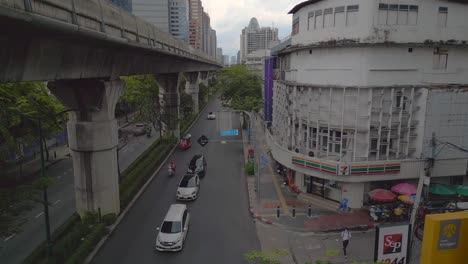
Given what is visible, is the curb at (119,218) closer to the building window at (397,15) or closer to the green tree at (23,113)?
the green tree at (23,113)

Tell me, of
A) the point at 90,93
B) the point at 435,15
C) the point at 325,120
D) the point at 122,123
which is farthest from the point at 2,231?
the point at 122,123

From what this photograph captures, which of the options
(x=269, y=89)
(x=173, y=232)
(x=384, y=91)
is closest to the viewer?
(x=173, y=232)

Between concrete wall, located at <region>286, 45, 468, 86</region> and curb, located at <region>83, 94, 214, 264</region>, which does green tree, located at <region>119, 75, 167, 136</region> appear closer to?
curb, located at <region>83, 94, 214, 264</region>

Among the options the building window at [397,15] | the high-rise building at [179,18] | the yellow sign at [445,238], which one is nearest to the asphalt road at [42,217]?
the yellow sign at [445,238]

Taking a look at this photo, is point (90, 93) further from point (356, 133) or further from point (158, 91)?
point (158, 91)

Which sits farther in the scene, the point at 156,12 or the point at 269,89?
the point at 156,12

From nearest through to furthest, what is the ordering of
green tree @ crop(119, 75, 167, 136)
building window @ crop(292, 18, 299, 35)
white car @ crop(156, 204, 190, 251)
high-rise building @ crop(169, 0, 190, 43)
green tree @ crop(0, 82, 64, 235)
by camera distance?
1. white car @ crop(156, 204, 190, 251)
2. green tree @ crop(0, 82, 64, 235)
3. building window @ crop(292, 18, 299, 35)
4. green tree @ crop(119, 75, 167, 136)
5. high-rise building @ crop(169, 0, 190, 43)

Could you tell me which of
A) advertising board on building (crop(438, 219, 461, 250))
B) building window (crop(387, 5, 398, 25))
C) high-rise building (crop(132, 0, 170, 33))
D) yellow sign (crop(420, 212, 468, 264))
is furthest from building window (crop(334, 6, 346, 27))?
high-rise building (crop(132, 0, 170, 33))

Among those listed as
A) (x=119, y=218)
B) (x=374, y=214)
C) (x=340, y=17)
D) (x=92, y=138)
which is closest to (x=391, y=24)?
(x=340, y=17)

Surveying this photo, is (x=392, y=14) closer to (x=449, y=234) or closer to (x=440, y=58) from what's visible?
(x=440, y=58)
